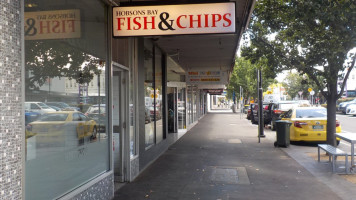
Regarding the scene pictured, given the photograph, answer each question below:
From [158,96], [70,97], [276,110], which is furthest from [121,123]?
[276,110]

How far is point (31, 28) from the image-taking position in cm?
363

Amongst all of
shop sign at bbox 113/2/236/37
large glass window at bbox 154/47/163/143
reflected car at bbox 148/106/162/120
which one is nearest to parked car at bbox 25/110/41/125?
shop sign at bbox 113/2/236/37

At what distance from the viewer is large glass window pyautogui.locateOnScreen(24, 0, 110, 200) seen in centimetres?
362

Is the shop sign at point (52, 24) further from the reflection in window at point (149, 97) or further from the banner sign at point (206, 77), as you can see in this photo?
the banner sign at point (206, 77)

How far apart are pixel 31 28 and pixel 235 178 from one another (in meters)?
5.22

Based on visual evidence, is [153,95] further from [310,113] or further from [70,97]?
[310,113]

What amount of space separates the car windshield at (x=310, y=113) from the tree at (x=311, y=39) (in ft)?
6.71

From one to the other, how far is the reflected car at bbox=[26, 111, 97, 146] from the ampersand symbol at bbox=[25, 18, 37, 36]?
35.5 inches

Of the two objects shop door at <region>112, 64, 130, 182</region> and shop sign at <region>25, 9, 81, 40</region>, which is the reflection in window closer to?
shop door at <region>112, 64, 130, 182</region>

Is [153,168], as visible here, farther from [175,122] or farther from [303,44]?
[175,122]

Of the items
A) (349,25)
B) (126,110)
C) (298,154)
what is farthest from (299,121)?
(126,110)

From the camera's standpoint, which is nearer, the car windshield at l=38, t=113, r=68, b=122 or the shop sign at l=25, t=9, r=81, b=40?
the shop sign at l=25, t=9, r=81, b=40

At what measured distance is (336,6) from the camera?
8.00 meters

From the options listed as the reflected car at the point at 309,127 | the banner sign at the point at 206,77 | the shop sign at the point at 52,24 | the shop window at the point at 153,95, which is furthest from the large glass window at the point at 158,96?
the banner sign at the point at 206,77
